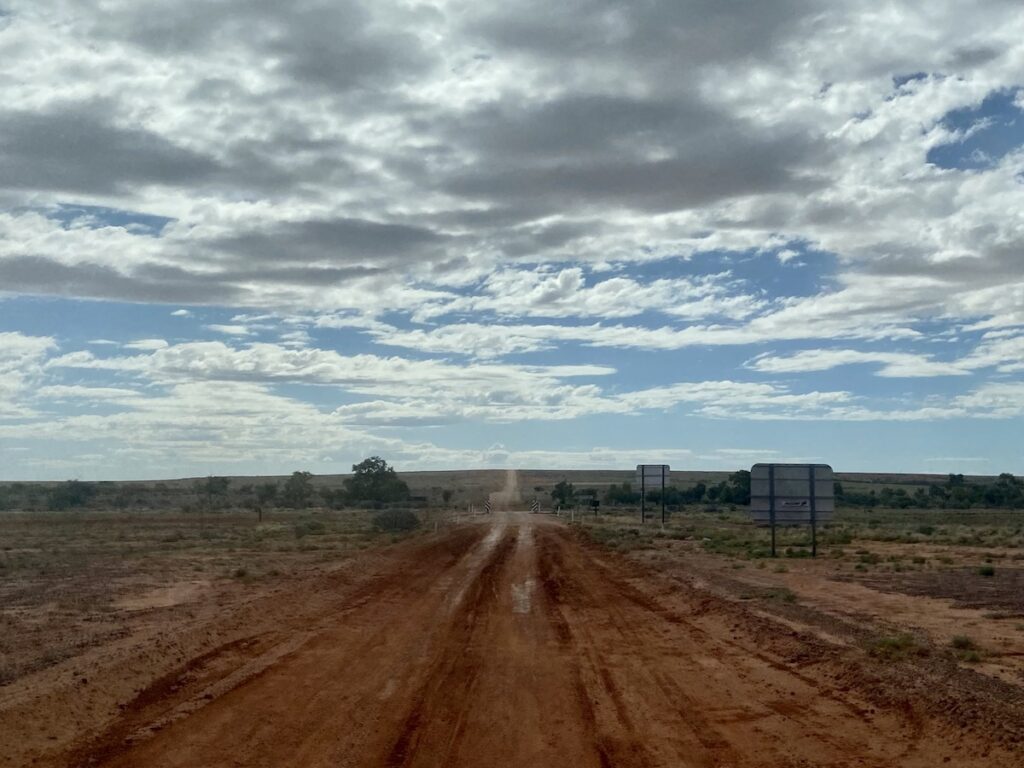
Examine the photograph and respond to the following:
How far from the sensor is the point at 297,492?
114 m

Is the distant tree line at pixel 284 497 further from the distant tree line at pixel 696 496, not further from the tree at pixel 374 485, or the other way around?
the distant tree line at pixel 696 496

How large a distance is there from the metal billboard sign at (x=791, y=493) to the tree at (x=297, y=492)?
7951 centimetres

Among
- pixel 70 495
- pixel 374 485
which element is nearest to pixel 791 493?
pixel 374 485

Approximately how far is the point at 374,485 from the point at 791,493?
7784 cm

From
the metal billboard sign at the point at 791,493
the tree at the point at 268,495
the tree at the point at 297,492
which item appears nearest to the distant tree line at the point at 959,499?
the tree at the point at 297,492

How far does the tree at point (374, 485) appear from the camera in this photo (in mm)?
111875

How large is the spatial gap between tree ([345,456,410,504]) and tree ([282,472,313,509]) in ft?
15.8

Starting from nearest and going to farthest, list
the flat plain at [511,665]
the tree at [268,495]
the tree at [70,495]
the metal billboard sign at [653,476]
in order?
the flat plain at [511,665] → the metal billboard sign at [653,476] → the tree at [70,495] → the tree at [268,495]

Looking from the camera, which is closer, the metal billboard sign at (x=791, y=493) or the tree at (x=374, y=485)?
the metal billboard sign at (x=791, y=493)

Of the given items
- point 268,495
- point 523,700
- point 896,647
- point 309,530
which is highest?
point 268,495

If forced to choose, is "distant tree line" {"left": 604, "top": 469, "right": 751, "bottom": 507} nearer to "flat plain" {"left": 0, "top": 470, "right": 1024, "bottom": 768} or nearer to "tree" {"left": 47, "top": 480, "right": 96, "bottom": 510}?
"tree" {"left": 47, "top": 480, "right": 96, "bottom": 510}

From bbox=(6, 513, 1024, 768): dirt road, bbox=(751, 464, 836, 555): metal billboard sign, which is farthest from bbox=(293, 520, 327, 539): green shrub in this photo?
bbox=(6, 513, 1024, 768): dirt road

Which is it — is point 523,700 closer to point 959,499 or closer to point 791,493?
point 791,493

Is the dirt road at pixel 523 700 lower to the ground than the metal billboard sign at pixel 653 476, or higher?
lower
